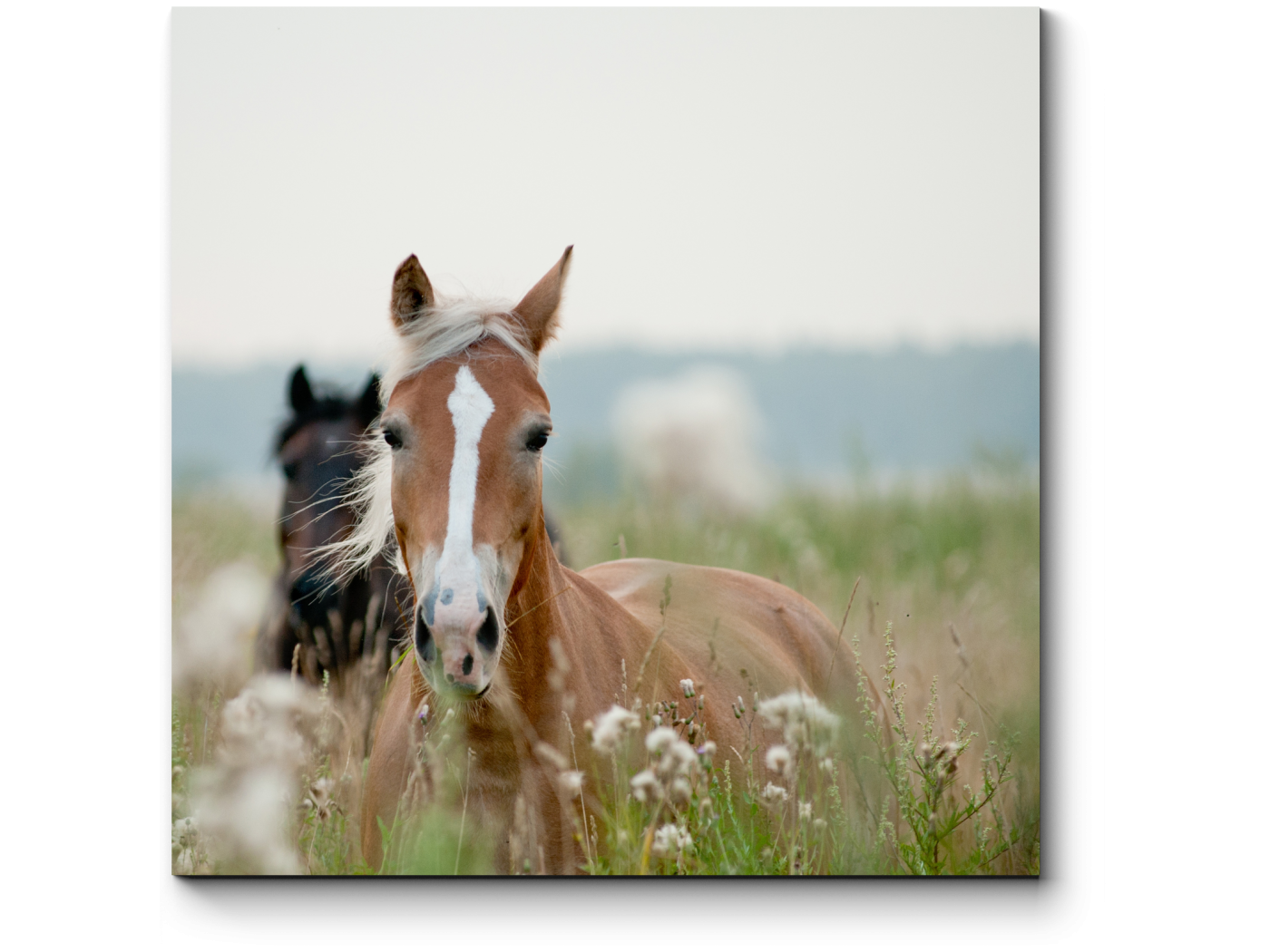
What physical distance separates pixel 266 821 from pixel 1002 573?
11.3 ft

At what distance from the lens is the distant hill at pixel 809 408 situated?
110 inches

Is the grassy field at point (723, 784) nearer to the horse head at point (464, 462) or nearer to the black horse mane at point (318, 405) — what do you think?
the horse head at point (464, 462)

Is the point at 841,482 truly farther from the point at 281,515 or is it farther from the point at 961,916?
the point at 961,916

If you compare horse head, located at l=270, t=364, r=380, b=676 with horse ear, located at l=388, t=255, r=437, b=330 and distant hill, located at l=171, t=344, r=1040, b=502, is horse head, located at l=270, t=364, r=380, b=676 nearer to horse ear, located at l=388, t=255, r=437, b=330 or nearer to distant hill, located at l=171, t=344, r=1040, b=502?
distant hill, located at l=171, t=344, r=1040, b=502

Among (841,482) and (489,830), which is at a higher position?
(841,482)

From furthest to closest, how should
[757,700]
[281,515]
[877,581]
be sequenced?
[877,581]
[281,515]
[757,700]

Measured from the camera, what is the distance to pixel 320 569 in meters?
3.97

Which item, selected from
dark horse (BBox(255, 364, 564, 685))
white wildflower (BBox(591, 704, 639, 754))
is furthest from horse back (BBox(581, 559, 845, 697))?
white wildflower (BBox(591, 704, 639, 754))

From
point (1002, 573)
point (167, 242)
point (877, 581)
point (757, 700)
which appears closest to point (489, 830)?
point (757, 700)

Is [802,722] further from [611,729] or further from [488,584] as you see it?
[488,584]

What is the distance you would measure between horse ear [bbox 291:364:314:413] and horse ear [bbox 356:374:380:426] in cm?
23

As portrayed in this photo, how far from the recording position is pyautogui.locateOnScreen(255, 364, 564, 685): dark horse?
3906 millimetres

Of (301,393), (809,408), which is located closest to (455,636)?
(301,393)

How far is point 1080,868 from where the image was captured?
2.58 metres
